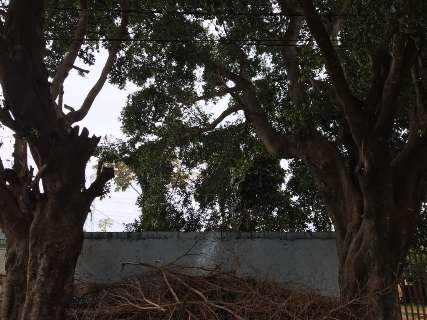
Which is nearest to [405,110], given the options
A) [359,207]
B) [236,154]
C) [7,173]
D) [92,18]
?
[359,207]

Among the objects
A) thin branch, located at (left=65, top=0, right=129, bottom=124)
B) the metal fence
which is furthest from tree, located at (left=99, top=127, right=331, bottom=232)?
the metal fence

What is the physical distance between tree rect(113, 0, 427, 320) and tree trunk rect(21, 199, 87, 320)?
3.95m

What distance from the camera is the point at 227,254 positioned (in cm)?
925

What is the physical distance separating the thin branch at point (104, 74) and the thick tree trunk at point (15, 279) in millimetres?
2409

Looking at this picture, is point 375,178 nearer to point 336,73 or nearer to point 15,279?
point 336,73

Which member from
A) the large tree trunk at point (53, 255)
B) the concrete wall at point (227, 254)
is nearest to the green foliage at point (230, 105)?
the concrete wall at point (227, 254)

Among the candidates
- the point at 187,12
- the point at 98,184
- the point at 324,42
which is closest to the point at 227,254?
the point at 98,184

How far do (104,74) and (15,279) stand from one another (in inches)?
168

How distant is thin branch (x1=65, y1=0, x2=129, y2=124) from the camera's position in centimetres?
902

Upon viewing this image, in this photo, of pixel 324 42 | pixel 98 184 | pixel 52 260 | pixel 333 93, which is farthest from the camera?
pixel 333 93

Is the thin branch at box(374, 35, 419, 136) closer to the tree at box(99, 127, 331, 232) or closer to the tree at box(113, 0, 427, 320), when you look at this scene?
the tree at box(113, 0, 427, 320)

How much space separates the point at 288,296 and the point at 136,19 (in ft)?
20.0

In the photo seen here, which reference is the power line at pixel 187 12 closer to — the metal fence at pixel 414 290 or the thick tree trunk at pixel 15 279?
the thick tree trunk at pixel 15 279

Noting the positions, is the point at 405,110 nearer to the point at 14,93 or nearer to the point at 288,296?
the point at 288,296
